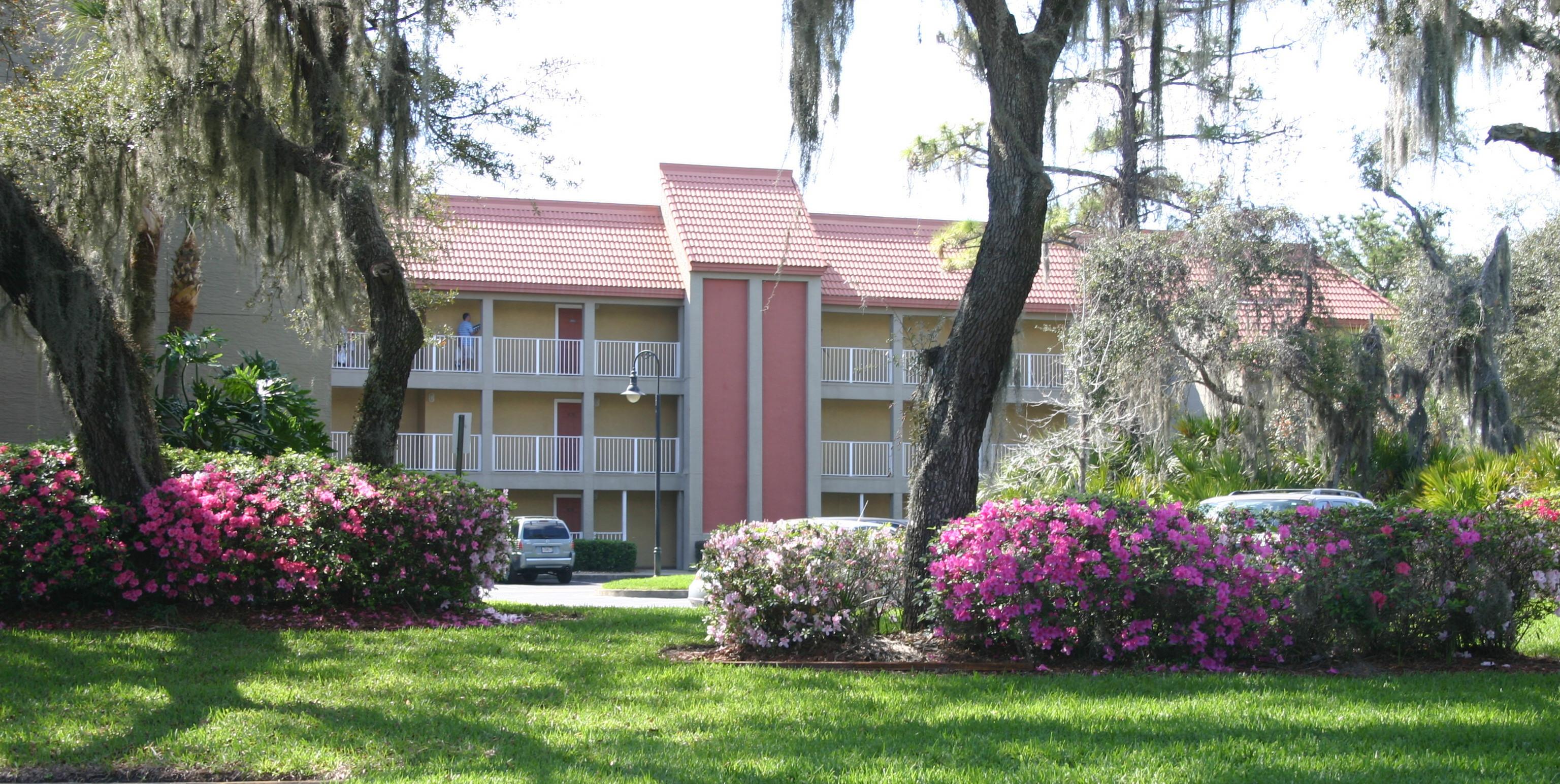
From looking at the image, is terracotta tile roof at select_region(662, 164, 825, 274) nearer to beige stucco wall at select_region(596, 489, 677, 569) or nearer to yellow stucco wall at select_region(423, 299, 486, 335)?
yellow stucco wall at select_region(423, 299, 486, 335)

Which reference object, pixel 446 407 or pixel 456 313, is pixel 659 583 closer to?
pixel 446 407

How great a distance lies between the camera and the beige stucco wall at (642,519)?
3173 cm

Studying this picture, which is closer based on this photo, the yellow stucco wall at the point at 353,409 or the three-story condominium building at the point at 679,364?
the three-story condominium building at the point at 679,364

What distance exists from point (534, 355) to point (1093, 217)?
14.4 metres

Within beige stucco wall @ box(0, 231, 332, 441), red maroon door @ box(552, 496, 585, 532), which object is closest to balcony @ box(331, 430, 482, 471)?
red maroon door @ box(552, 496, 585, 532)

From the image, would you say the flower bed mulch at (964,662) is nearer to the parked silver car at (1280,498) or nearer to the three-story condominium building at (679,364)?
the parked silver car at (1280,498)

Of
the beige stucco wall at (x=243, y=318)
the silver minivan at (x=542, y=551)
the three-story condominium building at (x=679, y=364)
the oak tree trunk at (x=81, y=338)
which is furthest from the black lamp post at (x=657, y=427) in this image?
the oak tree trunk at (x=81, y=338)

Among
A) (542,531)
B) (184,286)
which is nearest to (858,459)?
(542,531)

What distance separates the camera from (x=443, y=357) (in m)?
29.9

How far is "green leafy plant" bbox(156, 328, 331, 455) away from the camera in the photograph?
47.5 ft

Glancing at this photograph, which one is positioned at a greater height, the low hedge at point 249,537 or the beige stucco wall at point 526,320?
the beige stucco wall at point 526,320

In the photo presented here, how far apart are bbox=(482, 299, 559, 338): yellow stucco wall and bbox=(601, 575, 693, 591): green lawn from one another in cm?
1087

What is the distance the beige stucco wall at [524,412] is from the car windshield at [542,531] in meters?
5.23

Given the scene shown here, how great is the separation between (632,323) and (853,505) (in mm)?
7506
